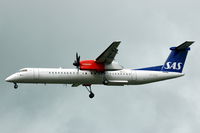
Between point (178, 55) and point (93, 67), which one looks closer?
point (93, 67)

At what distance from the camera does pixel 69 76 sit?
43.5m

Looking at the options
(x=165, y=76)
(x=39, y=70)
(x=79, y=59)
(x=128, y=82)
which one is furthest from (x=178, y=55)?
(x=39, y=70)

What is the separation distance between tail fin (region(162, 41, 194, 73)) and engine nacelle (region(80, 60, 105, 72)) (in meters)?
5.49

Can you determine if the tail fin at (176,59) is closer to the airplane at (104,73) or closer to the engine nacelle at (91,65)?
the airplane at (104,73)

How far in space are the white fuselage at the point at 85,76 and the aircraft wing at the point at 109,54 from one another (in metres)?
0.94

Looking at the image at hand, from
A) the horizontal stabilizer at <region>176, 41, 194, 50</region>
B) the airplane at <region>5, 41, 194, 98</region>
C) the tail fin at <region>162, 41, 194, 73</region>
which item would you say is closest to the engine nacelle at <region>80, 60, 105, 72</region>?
the airplane at <region>5, 41, 194, 98</region>

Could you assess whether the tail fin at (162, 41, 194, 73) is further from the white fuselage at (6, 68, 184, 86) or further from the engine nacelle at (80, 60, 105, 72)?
the engine nacelle at (80, 60, 105, 72)

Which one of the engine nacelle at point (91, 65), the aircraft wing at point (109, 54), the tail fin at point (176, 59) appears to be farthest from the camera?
the tail fin at point (176, 59)

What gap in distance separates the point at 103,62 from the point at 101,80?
54.0 inches

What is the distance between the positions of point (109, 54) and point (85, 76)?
2439 millimetres

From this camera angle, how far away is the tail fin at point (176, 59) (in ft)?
154

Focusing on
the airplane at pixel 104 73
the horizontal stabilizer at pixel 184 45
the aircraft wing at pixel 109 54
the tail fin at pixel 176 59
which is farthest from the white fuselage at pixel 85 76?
the horizontal stabilizer at pixel 184 45

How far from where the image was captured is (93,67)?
4428 cm

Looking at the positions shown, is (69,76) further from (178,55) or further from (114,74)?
(178,55)
